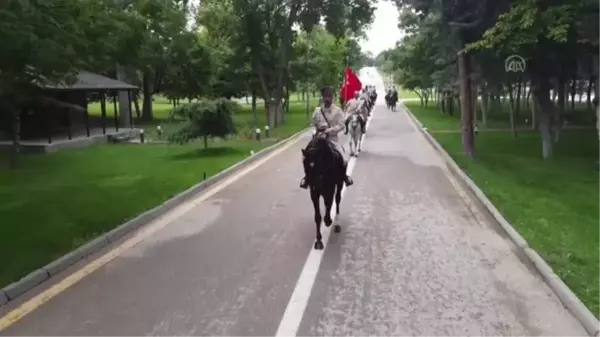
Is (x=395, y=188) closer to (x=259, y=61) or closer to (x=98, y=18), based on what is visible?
(x=98, y=18)

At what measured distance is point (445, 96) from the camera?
48.8m

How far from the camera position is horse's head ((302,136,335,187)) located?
9242 millimetres

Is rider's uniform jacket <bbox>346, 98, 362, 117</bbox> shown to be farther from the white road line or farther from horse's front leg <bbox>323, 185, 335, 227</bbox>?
the white road line

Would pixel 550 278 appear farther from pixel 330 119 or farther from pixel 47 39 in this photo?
pixel 47 39

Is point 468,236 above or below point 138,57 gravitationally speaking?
below

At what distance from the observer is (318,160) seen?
9.27m

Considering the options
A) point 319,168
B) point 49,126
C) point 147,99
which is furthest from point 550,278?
point 147,99

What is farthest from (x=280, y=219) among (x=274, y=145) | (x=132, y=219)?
(x=274, y=145)

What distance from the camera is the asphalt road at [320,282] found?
6203 millimetres

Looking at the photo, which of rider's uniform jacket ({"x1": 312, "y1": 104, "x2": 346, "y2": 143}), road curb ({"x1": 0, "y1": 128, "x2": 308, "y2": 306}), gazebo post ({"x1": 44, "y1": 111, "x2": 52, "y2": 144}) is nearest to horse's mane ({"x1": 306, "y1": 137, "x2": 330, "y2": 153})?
rider's uniform jacket ({"x1": 312, "y1": 104, "x2": 346, "y2": 143})

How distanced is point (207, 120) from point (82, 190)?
896 cm

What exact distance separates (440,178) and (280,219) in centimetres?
622

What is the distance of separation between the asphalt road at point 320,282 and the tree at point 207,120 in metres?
11.2

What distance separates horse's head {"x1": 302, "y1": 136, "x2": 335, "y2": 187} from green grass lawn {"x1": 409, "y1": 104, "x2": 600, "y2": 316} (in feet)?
9.94
